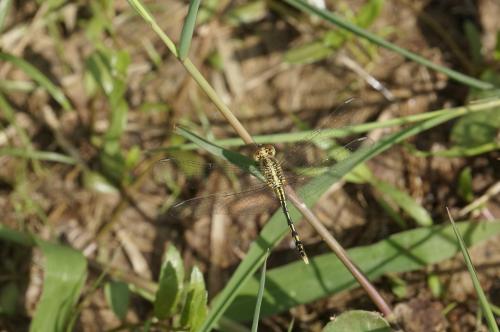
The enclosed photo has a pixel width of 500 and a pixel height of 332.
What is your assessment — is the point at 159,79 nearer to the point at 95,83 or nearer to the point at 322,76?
the point at 95,83

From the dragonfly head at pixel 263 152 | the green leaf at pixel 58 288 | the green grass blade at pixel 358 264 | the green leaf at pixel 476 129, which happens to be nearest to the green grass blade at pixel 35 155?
the green leaf at pixel 58 288

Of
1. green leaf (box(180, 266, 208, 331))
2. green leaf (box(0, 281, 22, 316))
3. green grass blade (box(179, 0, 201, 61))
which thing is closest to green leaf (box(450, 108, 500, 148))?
green leaf (box(180, 266, 208, 331))

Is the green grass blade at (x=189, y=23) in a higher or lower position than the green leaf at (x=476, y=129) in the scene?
higher

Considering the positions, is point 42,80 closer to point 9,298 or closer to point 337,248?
point 9,298

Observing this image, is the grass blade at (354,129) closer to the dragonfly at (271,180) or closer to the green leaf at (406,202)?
the dragonfly at (271,180)

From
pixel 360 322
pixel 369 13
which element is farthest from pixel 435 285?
pixel 369 13

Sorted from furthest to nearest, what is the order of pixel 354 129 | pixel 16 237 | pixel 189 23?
pixel 16 237 < pixel 354 129 < pixel 189 23

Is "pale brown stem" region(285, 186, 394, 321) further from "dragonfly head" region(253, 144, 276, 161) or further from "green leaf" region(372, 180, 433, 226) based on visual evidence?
"green leaf" region(372, 180, 433, 226)
